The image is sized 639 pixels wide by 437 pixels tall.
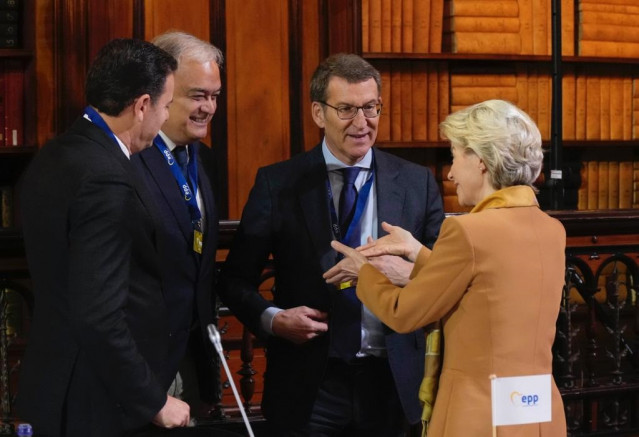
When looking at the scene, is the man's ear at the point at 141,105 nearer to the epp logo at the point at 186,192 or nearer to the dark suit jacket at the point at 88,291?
the dark suit jacket at the point at 88,291

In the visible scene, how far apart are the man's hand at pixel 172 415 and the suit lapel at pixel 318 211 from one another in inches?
25.1

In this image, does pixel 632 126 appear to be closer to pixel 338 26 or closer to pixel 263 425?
pixel 338 26

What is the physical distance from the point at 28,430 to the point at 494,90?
407 cm

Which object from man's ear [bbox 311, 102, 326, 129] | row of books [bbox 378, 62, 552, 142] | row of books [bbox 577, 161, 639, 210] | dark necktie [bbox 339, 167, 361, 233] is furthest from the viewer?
row of books [bbox 577, 161, 639, 210]

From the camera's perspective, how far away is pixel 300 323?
8.36ft

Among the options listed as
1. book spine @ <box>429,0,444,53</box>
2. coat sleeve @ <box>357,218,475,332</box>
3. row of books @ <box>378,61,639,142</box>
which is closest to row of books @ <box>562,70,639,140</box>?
row of books @ <box>378,61,639,142</box>

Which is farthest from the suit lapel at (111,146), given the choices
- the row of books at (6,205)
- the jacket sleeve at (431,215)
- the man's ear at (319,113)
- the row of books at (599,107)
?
the row of books at (599,107)

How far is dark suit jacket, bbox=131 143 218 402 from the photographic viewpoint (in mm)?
2480

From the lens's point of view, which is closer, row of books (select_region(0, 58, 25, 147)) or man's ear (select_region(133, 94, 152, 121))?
man's ear (select_region(133, 94, 152, 121))

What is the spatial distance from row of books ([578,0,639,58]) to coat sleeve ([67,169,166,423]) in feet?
14.4

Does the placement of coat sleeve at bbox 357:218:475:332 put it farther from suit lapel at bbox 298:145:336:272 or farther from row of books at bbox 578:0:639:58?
row of books at bbox 578:0:639:58

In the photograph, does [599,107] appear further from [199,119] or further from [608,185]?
[199,119]

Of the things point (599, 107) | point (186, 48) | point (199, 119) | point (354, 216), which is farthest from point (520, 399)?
point (599, 107)

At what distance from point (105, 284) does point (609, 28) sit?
461 centimetres
